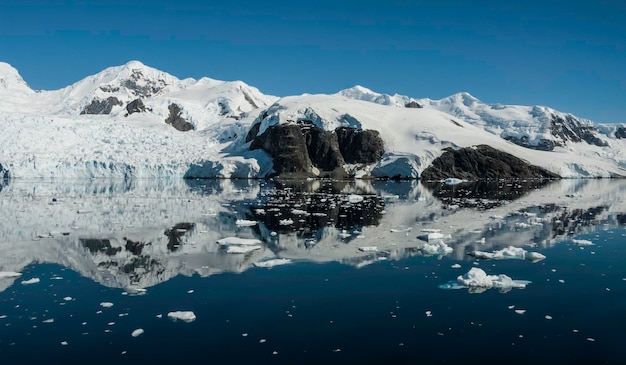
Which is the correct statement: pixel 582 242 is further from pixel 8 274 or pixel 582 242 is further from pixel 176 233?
pixel 8 274

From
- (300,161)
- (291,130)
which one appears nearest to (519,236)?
(300,161)

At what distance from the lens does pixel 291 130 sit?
10125 centimetres

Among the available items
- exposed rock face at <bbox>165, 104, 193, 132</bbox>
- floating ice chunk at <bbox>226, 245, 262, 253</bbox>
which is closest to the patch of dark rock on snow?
floating ice chunk at <bbox>226, 245, 262, 253</bbox>

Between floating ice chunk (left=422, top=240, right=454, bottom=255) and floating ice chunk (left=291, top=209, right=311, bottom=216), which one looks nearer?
floating ice chunk (left=422, top=240, right=454, bottom=255)

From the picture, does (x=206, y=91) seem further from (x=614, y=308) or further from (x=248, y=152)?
(x=614, y=308)

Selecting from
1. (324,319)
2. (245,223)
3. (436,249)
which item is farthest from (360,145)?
(324,319)

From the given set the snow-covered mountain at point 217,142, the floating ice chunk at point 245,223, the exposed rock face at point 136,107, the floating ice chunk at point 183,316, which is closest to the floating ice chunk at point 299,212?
the floating ice chunk at point 245,223

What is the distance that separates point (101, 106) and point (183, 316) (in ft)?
642

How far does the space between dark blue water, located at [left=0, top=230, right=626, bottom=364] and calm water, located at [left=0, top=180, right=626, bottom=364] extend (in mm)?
40

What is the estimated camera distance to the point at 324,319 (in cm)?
948

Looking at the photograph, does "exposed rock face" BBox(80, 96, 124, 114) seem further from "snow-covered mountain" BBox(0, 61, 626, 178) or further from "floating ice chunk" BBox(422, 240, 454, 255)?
"floating ice chunk" BBox(422, 240, 454, 255)

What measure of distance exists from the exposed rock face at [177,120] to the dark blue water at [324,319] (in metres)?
126

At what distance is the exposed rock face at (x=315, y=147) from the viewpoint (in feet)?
316

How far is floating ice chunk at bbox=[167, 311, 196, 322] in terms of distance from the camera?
9.41 metres
